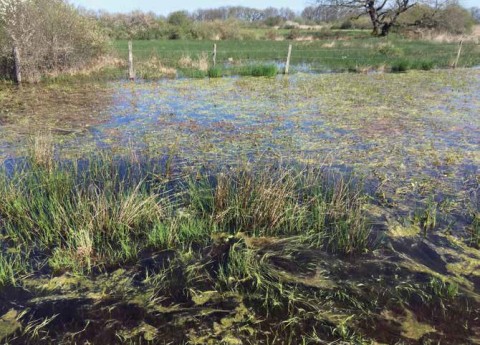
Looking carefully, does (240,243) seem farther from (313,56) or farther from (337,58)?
(313,56)

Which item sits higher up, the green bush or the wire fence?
the wire fence

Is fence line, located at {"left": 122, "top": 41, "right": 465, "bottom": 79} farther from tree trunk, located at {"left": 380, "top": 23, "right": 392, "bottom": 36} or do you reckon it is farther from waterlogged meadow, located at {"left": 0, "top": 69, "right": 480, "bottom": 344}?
tree trunk, located at {"left": 380, "top": 23, "right": 392, "bottom": 36}

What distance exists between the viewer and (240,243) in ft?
12.3

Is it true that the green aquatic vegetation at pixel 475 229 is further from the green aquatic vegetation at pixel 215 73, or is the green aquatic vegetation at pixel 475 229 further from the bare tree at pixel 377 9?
the bare tree at pixel 377 9

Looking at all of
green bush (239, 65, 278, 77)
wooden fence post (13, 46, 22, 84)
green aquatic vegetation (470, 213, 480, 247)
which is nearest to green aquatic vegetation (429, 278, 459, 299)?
green aquatic vegetation (470, 213, 480, 247)

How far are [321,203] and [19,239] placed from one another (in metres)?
3.13

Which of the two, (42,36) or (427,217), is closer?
(427,217)

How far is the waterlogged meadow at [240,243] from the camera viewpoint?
111 inches

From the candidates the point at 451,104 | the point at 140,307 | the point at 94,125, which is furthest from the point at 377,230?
the point at 451,104

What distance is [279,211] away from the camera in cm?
403

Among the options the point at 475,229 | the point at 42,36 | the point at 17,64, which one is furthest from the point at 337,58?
the point at 475,229

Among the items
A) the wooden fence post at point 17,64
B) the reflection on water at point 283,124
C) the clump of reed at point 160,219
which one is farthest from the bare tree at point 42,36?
the clump of reed at point 160,219

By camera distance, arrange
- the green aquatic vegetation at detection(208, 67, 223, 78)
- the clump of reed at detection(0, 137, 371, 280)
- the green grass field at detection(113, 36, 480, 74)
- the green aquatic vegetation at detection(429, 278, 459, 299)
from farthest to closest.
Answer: the green grass field at detection(113, 36, 480, 74) → the green aquatic vegetation at detection(208, 67, 223, 78) → the clump of reed at detection(0, 137, 371, 280) → the green aquatic vegetation at detection(429, 278, 459, 299)

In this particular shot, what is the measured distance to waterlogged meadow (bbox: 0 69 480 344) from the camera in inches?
111
